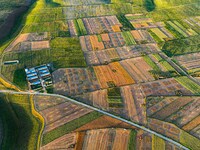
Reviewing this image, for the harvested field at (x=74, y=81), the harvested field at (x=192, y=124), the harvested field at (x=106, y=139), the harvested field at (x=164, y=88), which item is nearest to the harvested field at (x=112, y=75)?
the harvested field at (x=74, y=81)

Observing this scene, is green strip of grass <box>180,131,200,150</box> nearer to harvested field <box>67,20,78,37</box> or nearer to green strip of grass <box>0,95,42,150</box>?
green strip of grass <box>0,95,42,150</box>

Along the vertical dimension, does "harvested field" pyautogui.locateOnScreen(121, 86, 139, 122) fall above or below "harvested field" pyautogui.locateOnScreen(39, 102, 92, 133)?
above

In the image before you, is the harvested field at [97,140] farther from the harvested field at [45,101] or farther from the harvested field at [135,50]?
the harvested field at [135,50]

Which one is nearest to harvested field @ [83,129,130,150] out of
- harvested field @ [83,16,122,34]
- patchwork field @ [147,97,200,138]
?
patchwork field @ [147,97,200,138]

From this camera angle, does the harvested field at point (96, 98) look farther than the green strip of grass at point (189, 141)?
Yes

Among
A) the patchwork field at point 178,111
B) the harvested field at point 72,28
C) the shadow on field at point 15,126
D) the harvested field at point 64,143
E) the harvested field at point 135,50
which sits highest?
the harvested field at point 72,28
